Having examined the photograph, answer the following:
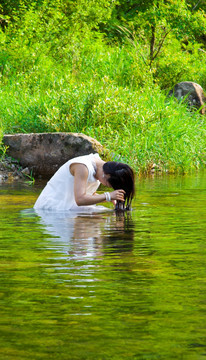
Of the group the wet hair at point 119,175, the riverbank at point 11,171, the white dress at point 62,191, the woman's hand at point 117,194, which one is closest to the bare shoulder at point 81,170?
the white dress at point 62,191

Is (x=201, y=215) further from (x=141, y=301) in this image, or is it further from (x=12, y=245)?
(x=141, y=301)

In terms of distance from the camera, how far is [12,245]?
21.3 feet

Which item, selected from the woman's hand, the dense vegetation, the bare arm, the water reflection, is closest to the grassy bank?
the dense vegetation

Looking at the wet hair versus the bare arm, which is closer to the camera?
the wet hair

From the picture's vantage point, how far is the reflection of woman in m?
8.09

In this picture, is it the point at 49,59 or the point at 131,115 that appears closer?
the point at 131,115

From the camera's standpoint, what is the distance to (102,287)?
4.66m

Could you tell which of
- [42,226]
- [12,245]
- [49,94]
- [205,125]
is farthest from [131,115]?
[12,245]

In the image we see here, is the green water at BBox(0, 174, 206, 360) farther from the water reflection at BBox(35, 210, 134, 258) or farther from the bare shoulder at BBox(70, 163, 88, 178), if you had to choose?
the bare shoulder at BBox(70, 163, 88, 178)

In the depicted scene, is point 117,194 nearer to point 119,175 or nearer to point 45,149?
point 119,175

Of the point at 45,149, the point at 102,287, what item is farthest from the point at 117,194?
the point at 45,149

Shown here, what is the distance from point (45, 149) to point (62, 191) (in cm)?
521

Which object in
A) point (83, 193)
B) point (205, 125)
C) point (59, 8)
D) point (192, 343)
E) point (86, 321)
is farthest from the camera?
point (59, 8)

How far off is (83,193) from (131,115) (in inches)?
267
